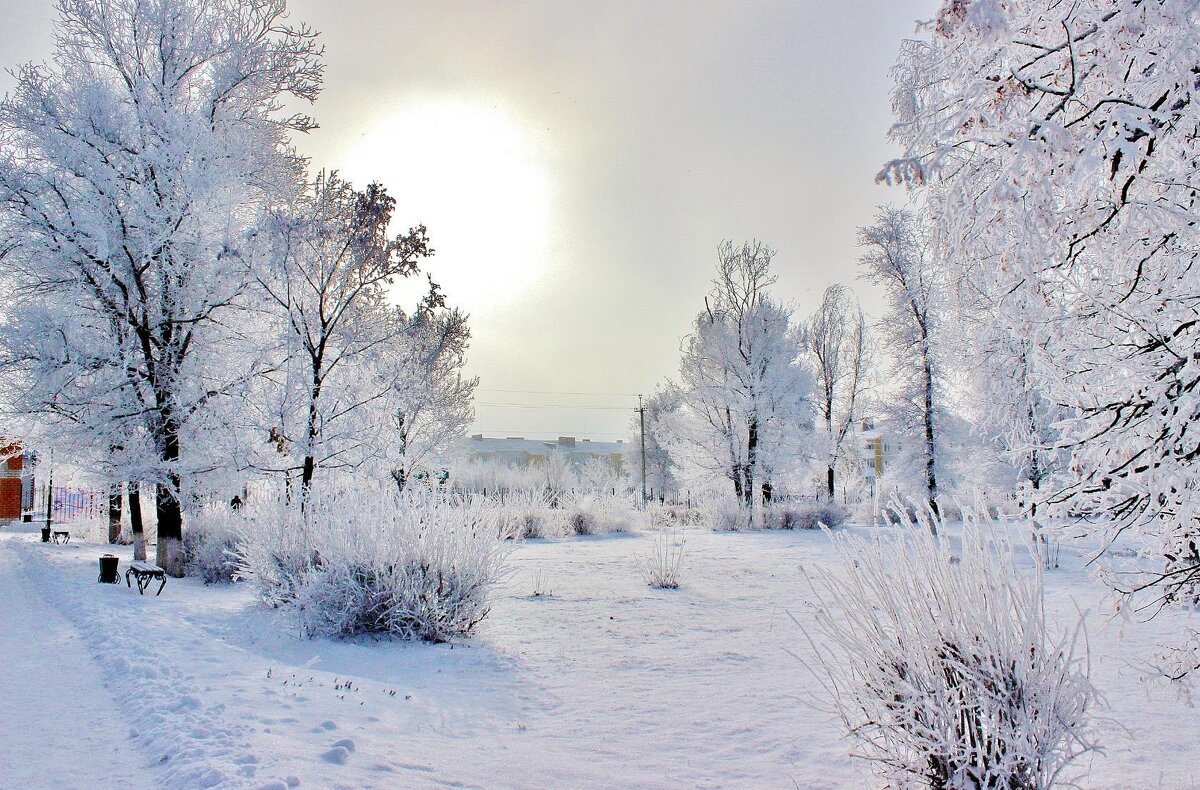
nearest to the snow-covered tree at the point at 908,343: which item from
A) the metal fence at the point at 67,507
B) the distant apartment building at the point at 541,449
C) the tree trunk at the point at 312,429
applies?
the tree trunk at the point at 312,429

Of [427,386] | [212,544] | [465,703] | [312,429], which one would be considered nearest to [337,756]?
[465,703]

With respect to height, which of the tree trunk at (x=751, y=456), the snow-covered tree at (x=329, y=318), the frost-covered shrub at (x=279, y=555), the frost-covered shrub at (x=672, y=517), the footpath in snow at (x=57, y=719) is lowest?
the frost-covered shrub at (x=672, y=517)

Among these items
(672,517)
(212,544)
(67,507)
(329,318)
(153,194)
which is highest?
(153,194)

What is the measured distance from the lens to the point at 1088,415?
10.7 feet

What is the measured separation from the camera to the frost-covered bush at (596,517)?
804 inches

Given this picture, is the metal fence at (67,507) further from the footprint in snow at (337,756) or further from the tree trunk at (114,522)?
the footprint in snow at (337,756)

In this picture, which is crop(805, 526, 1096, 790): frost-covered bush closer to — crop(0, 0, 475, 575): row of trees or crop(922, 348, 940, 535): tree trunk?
crop(0, 0, 475, 575): row of trees

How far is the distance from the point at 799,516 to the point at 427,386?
11661mm

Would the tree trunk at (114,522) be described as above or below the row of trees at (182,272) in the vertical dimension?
below

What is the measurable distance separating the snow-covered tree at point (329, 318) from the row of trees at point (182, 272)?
0.12ft

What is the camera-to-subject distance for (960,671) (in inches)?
121

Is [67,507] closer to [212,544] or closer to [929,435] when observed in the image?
[212,544]

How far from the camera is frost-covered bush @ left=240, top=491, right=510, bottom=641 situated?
6.91m

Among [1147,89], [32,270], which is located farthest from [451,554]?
[32,270]
